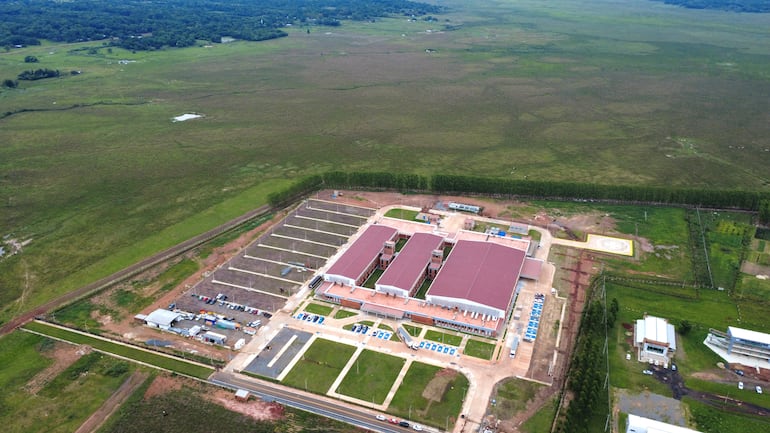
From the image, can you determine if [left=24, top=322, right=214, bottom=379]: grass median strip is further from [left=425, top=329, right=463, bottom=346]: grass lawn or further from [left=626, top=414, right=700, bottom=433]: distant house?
[left=626, top=414, right=700, bottom=433]: distant house

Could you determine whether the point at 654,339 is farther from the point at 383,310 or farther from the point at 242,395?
the point at 242,395

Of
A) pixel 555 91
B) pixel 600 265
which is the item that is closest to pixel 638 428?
pixel 600 265

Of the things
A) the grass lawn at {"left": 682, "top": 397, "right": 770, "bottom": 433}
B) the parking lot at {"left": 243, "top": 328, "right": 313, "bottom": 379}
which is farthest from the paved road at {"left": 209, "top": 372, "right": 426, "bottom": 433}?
the grass lawn at {"left": 682, "top": 397, "right": 770, "bottom": 433}

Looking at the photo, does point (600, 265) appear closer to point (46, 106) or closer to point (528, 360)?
point (528, 360)

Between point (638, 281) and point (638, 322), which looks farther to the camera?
point (638, 281)

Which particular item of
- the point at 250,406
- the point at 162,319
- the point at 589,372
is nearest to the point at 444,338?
the point at 589,372

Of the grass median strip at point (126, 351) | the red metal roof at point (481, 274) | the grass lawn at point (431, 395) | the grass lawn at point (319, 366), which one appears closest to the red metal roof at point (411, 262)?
the red metal roof at point (481, 274)
